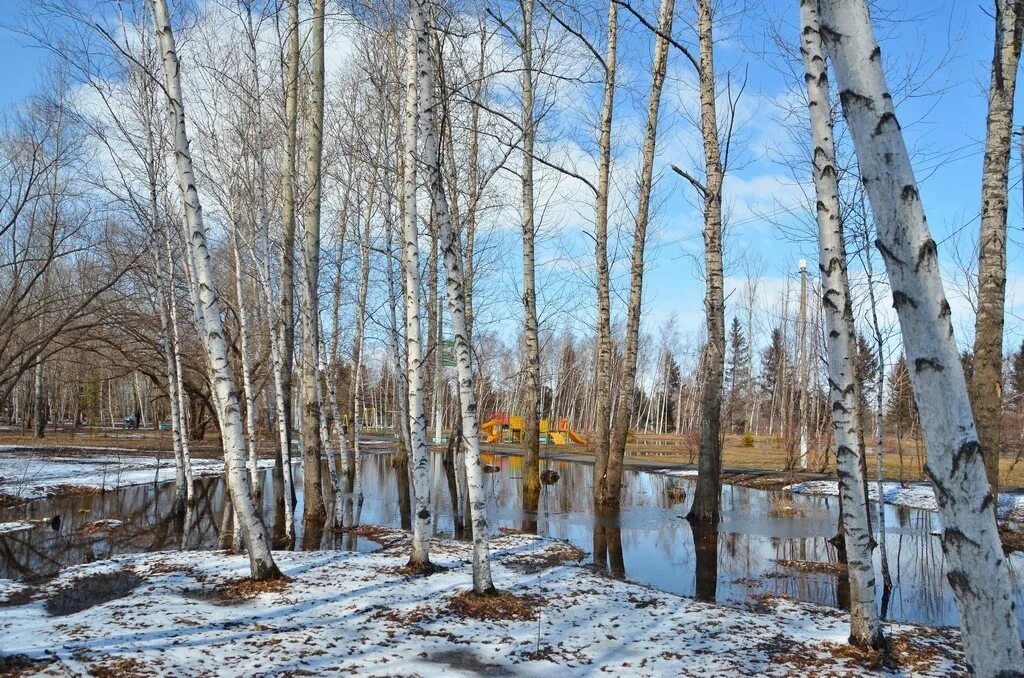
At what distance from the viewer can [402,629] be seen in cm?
593

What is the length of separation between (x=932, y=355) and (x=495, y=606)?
550 cm

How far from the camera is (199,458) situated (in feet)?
93.5

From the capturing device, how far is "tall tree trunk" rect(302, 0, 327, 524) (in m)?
12.4

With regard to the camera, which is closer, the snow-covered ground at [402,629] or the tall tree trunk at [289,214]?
the snow-covered ground at [402,629]

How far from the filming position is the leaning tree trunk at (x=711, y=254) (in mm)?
12188

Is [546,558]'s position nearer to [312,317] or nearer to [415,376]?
[415,376]

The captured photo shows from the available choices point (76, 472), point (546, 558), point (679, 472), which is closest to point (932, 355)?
point (546, 558)

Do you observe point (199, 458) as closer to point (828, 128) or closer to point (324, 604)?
point (324, 604)

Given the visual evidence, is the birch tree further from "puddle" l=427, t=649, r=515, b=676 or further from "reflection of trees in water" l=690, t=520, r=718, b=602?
"puddle" l=427, t=649, r=515, b=676

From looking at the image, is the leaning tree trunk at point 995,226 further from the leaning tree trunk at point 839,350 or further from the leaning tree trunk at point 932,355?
the leaning tree trunk at point 932,355

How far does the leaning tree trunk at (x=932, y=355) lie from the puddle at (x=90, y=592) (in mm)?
7214

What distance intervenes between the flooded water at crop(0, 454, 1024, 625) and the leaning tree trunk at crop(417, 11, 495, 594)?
2.84 meters

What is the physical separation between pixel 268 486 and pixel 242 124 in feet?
38.3

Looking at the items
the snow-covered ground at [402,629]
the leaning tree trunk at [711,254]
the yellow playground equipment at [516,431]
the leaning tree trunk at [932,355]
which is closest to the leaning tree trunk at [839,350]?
the snow-covered ground at [402,629]
